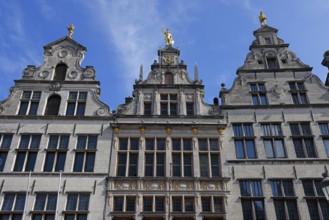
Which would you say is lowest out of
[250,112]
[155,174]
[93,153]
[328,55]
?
[155,174]

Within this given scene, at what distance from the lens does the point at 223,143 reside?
22.7m

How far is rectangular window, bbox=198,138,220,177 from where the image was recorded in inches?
856

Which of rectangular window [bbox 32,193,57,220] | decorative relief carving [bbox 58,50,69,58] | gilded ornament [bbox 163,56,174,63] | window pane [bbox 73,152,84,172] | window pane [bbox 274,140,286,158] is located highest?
decorative relief carving [bbox 58,50,69,58]

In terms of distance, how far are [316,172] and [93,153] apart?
44.5ft

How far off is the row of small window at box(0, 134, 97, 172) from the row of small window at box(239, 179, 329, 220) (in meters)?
9.37

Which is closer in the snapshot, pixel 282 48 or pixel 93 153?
pixel 93 153

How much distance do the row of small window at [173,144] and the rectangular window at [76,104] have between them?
3.74 metres

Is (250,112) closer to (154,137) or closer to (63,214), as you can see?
(154,137)

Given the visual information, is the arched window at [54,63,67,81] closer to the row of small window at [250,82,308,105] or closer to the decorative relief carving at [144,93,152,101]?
the decorative relief carving at [144,93,152,101]

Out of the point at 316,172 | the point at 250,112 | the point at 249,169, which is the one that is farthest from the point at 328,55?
the point at 249,169

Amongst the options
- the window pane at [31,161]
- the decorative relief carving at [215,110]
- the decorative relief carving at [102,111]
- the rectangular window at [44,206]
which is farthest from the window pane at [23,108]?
the decorative relief carving at [215,110]

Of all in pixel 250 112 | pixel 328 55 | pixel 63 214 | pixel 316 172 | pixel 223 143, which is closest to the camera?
pixel 63 214

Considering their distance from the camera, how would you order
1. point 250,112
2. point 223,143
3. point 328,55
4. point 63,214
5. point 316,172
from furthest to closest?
point 328,55
point 250,112
point 223,143
point 316,172
point 63,214

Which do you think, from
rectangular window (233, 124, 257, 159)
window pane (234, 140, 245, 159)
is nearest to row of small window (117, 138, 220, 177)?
window pane (234, 140, 245, 159)
